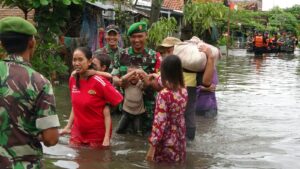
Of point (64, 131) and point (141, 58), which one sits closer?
point (64, 131)

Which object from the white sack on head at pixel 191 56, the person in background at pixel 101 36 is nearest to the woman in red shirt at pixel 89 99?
the white sack on head at pixel 191 56

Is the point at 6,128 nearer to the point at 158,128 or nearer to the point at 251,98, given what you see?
the point at 158,128

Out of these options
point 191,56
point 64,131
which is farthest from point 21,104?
point 191,56

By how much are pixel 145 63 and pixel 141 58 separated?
0.27ft

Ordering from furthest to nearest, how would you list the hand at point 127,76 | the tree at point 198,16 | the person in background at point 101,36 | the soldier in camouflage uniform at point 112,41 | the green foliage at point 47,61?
the tree at point 198,16, the person in background at point 101,36, the green foliage at point 47,61, the soldier in camouflage uniform at point 112,41, the hand at point 127,76

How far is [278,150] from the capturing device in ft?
22.6

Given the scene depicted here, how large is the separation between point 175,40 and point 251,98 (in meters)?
6.40

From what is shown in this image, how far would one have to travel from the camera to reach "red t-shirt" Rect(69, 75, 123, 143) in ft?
17.9

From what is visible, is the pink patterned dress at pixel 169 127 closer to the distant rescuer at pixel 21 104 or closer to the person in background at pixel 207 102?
the distant rescuer at pixel 21 104

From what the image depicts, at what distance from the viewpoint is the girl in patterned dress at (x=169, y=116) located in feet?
16.7

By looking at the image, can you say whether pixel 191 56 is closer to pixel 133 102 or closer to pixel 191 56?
pixel 191 56

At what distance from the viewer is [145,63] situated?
6637 millimetres

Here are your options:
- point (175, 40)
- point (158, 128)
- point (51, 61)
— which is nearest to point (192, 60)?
point (175, 40)

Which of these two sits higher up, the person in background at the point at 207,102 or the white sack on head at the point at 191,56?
the white sack on head at the point at 191,56
